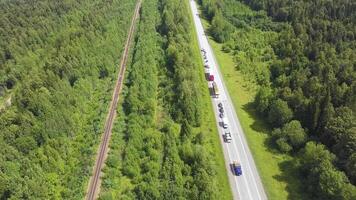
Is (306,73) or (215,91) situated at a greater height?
(306,73)

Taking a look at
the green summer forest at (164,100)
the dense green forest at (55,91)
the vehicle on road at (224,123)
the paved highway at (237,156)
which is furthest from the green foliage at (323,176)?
the dense green forest at (55,91)

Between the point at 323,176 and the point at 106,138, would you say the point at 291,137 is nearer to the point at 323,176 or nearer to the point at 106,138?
the point at 323,176

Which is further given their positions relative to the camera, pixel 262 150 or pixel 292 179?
pixel 262 150

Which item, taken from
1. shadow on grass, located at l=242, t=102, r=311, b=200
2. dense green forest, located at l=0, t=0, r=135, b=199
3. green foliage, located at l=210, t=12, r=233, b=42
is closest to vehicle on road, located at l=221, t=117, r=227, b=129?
shadow on grass, located at l=242, t=102, r=311, b=200

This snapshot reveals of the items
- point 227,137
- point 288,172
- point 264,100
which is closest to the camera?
point 288,172

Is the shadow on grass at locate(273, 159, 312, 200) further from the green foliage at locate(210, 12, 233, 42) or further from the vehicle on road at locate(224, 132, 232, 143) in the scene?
the green foliage at locate(210, 12, 233, 42)

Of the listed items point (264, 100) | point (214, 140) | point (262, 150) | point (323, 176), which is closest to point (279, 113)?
point (264, 100)

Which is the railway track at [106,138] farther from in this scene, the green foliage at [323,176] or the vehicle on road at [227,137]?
the green foliage at [323,176]
